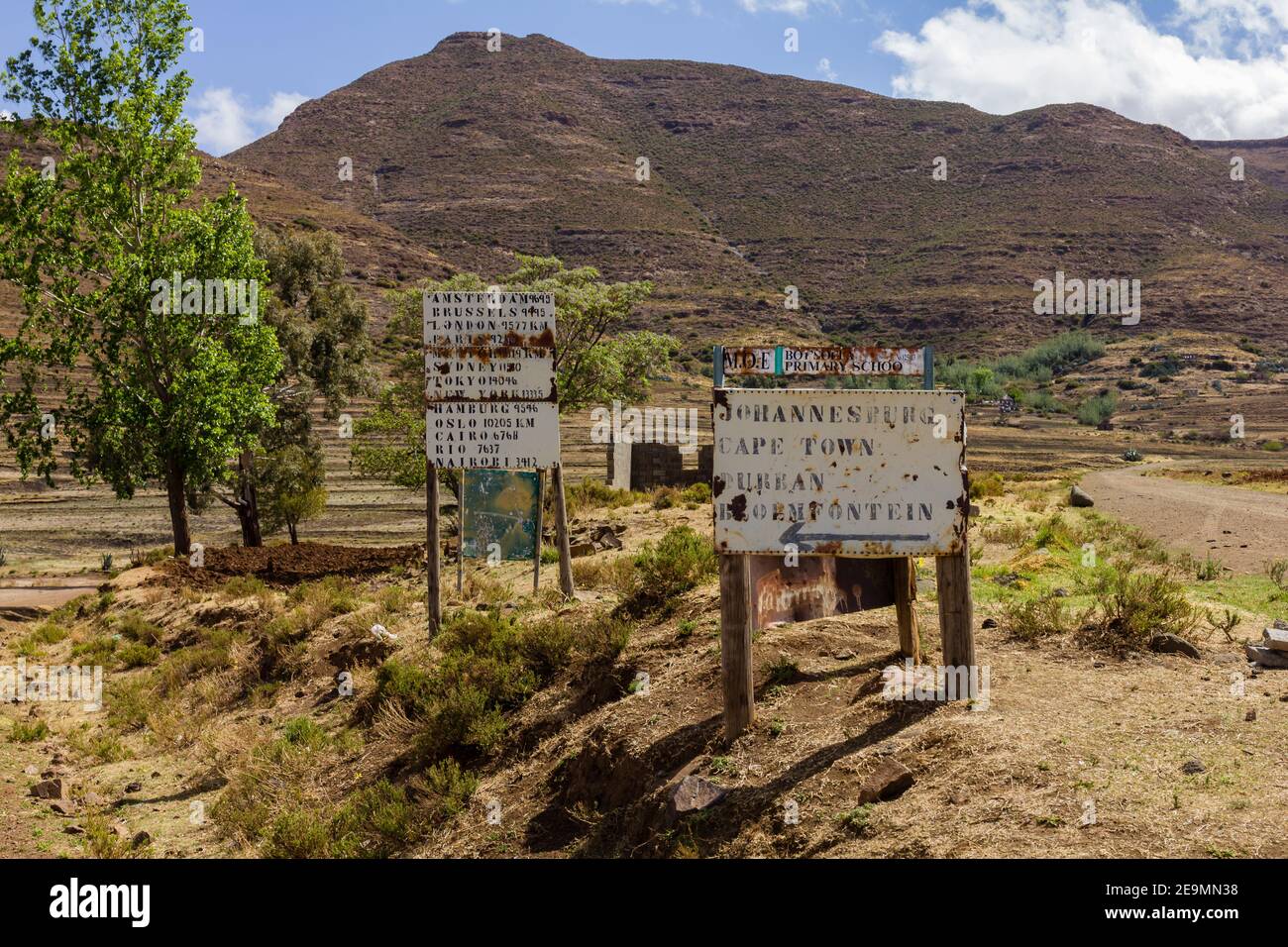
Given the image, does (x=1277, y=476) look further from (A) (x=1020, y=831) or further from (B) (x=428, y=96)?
(B) (x=428, y=96)

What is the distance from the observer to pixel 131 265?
1800cm

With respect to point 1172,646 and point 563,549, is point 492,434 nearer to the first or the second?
point 563,549

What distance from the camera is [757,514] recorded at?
677 cm

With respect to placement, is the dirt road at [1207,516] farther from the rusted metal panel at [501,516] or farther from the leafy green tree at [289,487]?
the leafy green tree at [289,487]

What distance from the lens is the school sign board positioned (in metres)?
12.0

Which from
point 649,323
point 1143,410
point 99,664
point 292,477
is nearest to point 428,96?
point 649,323

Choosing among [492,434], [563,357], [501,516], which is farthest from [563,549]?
[563,357]

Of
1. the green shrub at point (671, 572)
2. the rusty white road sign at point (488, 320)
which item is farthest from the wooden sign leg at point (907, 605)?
the rusty white road sign at point (488, 320)

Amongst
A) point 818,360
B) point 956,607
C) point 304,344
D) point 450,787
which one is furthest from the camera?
point 304,344

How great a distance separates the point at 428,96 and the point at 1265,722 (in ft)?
500

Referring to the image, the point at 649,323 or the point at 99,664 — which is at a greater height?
the point at 649,323

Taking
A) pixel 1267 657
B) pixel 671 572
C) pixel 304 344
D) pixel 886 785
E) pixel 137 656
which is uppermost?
pixel 304 344

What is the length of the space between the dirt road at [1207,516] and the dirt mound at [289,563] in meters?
12.3

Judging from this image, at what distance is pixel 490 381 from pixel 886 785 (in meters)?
7.36
